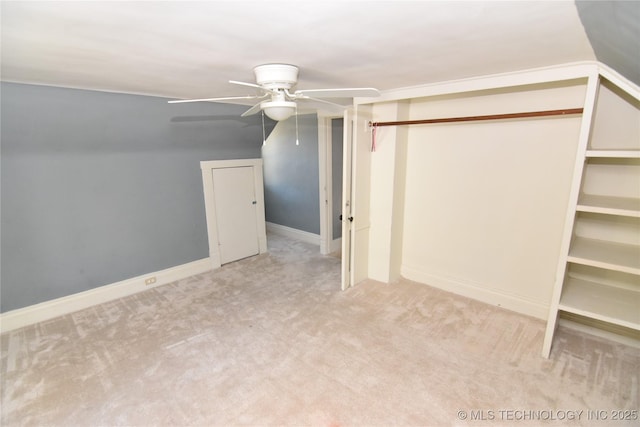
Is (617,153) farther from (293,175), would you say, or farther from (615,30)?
(293,175)

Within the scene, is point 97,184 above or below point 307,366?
above

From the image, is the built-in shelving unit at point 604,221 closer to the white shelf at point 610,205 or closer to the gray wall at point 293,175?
the white shelf at point 610,205

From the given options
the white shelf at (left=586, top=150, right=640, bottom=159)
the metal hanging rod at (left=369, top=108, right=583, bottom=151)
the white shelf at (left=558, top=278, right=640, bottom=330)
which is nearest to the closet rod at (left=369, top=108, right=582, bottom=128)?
the metal hanging rod at (left=369, top=108, right=583, bottom=151)

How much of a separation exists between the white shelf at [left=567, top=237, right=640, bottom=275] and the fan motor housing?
7.86ft

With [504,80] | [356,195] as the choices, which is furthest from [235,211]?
[504,80]

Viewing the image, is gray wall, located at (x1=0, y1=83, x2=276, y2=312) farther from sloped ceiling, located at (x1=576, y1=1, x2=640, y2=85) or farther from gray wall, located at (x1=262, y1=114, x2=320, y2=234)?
sloped ceiling, located at (x1=576, y1=1, x2=640, y2=85)

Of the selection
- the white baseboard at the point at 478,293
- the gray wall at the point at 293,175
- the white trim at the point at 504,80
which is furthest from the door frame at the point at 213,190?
the white baseboard at the point at 478,293

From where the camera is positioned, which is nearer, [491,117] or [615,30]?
[615,30]

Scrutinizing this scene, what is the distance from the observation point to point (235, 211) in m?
4.60

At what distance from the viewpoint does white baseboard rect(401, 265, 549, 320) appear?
123 inches

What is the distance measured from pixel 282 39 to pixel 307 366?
227cm

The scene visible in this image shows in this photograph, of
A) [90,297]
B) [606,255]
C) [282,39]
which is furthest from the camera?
[90,297]

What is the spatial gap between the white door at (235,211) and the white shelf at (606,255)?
12.6 feet

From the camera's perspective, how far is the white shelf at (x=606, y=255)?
7.12ft
